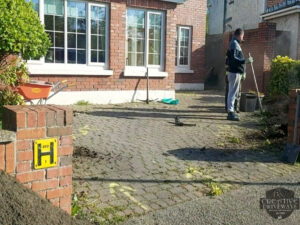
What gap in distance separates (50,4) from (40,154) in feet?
26.5

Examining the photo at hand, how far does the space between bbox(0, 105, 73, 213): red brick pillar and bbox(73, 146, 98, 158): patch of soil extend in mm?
1990

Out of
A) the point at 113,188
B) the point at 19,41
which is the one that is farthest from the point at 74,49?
the point at 113,188

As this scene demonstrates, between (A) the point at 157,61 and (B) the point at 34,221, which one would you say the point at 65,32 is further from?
(B) the point at 34,221

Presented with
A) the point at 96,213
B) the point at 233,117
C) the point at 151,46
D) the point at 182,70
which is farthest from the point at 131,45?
the point at 96,213

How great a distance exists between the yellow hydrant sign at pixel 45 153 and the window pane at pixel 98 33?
8185 millimetres

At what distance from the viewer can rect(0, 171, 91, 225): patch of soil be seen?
101 inches

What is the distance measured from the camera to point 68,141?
3268mm

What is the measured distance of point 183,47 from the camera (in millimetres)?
17656

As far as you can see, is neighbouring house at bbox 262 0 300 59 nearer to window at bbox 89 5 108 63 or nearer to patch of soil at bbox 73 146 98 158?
window at bbox 89 5 108 63

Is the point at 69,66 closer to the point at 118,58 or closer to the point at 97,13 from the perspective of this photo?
the point at 118,58

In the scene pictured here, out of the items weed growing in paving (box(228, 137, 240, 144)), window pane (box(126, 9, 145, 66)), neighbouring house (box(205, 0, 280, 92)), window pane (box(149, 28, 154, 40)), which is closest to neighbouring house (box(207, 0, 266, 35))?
neighbouring house (box(205, 0, 280, 92))

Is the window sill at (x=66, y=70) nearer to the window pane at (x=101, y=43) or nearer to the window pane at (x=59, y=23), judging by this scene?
the window pane at (x=101, y=43)

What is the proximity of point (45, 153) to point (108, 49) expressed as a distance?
8516mm

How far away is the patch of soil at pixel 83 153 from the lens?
208 inches
